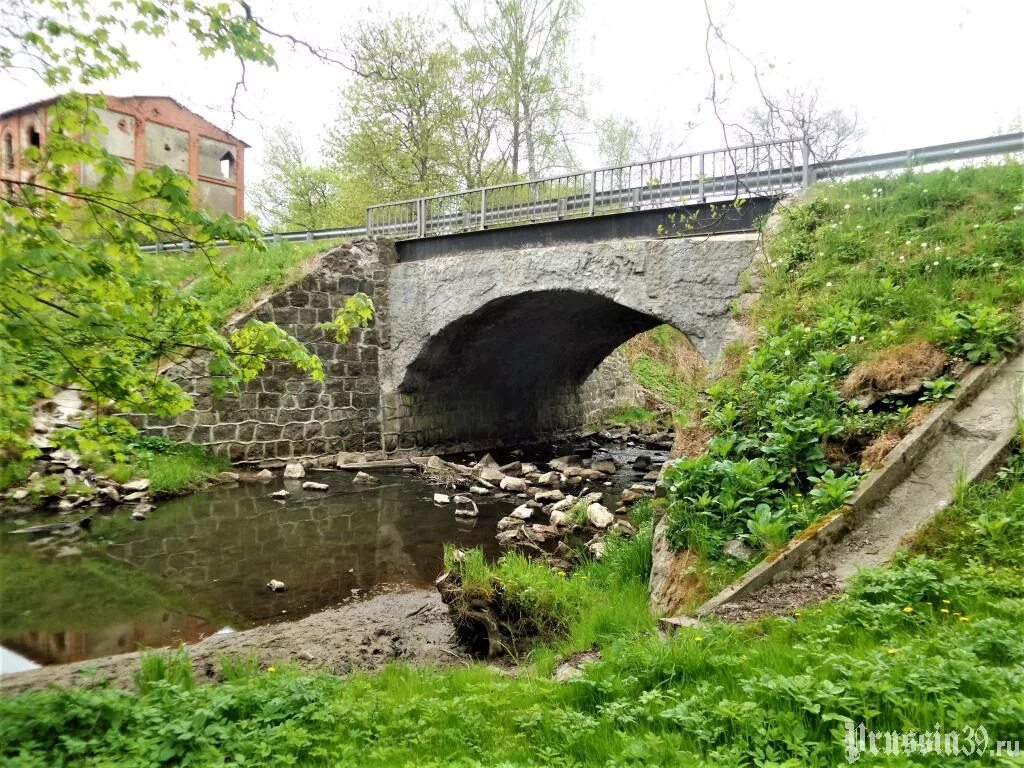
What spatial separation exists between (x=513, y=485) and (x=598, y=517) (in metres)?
2.87

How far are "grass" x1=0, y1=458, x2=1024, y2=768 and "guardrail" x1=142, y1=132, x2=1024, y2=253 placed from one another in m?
4.90

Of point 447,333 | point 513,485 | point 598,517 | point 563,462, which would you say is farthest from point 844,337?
point 447,333

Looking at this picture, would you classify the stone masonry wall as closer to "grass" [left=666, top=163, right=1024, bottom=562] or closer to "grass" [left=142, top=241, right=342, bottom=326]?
"grass" [left=142, top=241, right=342, bottom=326]

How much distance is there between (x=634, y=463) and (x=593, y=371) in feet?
17.2

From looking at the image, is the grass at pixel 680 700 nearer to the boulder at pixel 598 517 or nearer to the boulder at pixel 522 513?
the boulder at pixel 598 517

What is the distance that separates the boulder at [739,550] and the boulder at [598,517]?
134 inches

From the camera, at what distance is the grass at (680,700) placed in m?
1.93

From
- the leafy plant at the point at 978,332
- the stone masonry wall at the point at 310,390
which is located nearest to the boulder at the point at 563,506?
the leafy plant at the point at 978,332

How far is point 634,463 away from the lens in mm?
12367

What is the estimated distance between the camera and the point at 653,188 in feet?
28.8

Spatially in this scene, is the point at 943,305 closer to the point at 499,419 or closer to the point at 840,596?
the point at 840,596

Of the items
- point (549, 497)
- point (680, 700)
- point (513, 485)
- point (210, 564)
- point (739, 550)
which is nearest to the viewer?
point (680, 700)

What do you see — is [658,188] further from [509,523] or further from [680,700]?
[680,700]

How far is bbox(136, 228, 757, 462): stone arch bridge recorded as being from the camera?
8.48 meters
